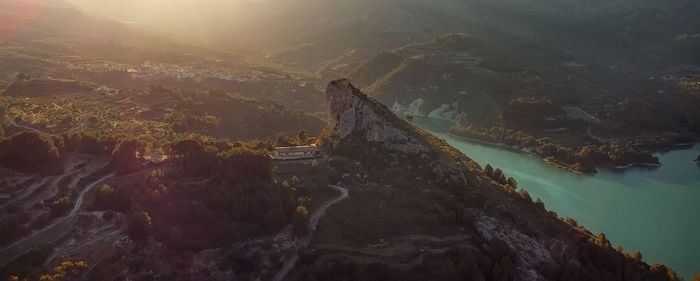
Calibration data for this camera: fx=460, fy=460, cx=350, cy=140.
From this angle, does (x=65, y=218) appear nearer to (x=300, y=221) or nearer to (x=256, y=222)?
(x=256, y=222)

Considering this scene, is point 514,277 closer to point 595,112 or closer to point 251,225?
point 251,225

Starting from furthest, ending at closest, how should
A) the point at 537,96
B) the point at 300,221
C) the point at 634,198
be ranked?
1. the point at 537,96
2. the point at 634,198
3. the point at 300,221

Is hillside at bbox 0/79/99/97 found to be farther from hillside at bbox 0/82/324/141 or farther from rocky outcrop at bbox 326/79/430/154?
rocky outcrop at bbox 326/79/430/154

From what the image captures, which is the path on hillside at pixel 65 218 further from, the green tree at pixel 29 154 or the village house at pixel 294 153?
the village house at pixel 294 153

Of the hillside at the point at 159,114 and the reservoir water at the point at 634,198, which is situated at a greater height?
the hillside at the point at 159,114

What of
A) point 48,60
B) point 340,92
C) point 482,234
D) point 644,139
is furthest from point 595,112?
point 48,60

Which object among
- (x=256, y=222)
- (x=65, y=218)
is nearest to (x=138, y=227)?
(x=65, y=218)

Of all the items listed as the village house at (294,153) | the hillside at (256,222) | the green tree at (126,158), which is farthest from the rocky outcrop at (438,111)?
the green tree at (126,158)

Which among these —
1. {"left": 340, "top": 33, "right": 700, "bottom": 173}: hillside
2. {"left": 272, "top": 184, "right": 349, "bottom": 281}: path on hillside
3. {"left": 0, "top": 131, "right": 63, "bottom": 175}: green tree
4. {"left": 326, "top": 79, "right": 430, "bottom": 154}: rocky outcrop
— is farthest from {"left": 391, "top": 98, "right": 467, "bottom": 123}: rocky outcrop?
{"left": 0, "top": 131, "right": 63, "bottom": 175}: green tree
